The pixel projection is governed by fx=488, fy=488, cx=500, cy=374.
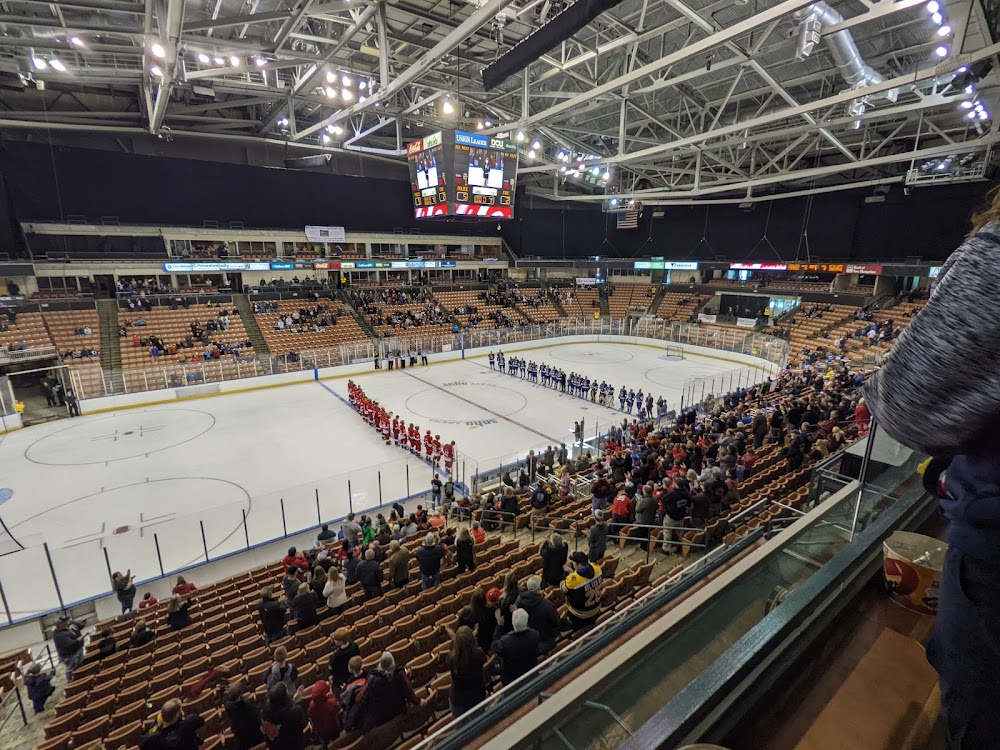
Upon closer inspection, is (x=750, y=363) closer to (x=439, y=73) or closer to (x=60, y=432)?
(x=439, y=73)

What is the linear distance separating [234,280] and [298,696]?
3277 cm

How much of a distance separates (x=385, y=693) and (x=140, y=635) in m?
4.69

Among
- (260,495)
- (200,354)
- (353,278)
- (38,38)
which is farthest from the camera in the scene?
→ (353,278)

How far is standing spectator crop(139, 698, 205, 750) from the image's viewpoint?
392 cm

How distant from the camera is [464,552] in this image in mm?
7172

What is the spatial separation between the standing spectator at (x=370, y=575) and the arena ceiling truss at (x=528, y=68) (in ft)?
36.7

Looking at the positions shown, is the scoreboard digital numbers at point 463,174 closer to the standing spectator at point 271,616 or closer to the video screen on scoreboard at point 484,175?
the video screen on scoreboard at point 484,175

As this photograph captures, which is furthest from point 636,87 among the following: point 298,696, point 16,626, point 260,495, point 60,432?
point 60,432

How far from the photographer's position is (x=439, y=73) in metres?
20.0

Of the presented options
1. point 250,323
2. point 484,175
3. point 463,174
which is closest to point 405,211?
point 250,323

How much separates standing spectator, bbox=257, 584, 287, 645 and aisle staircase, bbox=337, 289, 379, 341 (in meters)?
24.9

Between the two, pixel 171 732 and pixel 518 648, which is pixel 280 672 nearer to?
pixel 171 732

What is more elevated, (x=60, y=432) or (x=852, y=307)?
(x=852, y=307)

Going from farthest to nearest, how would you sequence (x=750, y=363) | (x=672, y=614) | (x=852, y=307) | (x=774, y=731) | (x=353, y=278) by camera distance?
(x=353, y=278)
(x=852, y=307)
(x=750, y=363)
(x=672, y=614)
(x=774, y=731)
